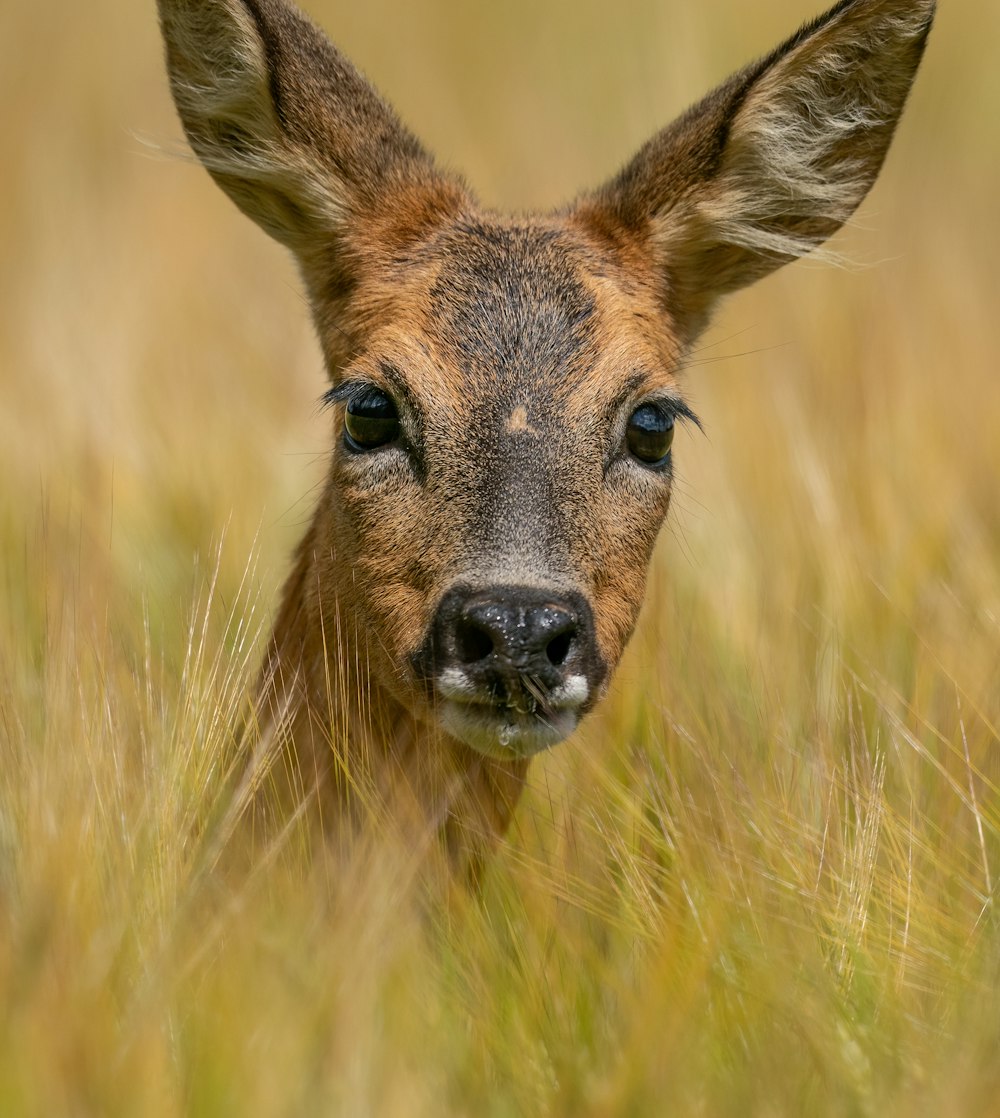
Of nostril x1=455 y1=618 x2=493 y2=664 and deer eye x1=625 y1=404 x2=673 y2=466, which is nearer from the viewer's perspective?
nostril x1=455 y1=618 x2=493 y2=664

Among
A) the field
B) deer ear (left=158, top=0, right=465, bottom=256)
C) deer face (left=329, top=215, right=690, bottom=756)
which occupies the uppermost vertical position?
deer ear (left=158, top=0, right=465, bottom=256)

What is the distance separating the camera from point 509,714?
4879 millimetres

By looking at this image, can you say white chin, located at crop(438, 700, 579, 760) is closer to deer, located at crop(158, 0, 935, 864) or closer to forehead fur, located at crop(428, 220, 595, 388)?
deer, located at crop(158, 0, 935, 864)

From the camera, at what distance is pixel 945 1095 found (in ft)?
12.2

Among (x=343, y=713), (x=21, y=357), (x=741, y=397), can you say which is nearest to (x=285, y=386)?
(x=21, y=357)

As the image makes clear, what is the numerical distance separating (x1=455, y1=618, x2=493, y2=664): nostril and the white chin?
0.16m

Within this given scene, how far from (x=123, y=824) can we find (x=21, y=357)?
17.7 ft

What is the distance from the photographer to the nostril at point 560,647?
477 cm

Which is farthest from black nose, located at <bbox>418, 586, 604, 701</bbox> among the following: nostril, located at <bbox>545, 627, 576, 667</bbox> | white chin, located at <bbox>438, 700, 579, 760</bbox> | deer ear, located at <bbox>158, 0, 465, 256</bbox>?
deer ear, located at <bbox>158, 0, 465, 256</bbox>

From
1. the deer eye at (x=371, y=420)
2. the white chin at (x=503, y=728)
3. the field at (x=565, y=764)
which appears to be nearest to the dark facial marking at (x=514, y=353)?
the deer eye at (x=371, y=420)

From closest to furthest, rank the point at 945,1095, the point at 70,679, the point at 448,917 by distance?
the point at 945,1095 < the point at 448,917 < the point at 70,679

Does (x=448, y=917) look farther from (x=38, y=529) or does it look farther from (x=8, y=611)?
(x=38, y=529)

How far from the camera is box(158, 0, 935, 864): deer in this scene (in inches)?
196

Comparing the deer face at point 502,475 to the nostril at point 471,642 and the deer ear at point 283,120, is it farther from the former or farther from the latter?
the deer ear at point 283,120
